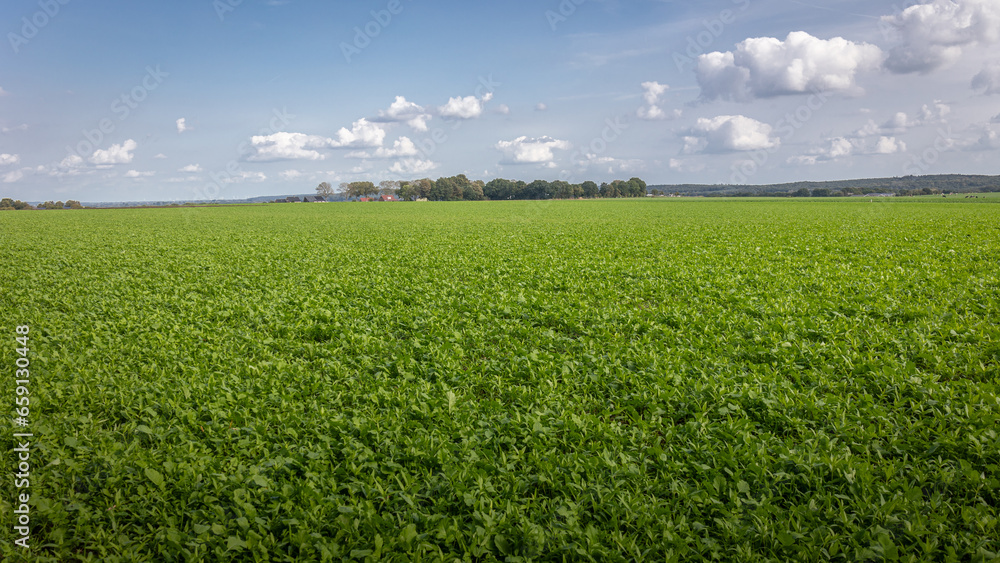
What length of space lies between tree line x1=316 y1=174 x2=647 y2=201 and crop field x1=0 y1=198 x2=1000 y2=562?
461ft

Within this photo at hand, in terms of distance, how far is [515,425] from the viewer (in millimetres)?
5352

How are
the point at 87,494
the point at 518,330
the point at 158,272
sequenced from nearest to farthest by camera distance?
the point at 87,494 → the point at 518,330 → the point at 158,272

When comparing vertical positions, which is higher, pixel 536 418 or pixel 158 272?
pixel 158 272

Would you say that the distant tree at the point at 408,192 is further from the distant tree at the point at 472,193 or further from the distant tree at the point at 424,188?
the distant tree at the point at 472,193

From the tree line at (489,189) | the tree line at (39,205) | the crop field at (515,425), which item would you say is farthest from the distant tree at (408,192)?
the crop field at (515,425)

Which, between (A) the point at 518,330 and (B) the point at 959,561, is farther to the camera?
(A) the point at 518,330

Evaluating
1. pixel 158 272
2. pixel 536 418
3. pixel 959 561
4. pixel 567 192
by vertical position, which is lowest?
pixel 959 561

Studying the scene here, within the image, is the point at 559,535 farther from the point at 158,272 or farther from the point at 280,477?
the point at 158,272

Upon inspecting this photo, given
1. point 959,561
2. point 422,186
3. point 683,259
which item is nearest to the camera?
point 959,561

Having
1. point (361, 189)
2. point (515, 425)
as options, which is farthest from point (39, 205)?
point (515, 425)

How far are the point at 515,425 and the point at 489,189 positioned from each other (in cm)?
15135

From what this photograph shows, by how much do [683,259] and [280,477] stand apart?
15461 millimetres

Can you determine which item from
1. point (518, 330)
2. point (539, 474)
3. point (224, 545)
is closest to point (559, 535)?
point (539, 474)

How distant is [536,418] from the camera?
539cm
